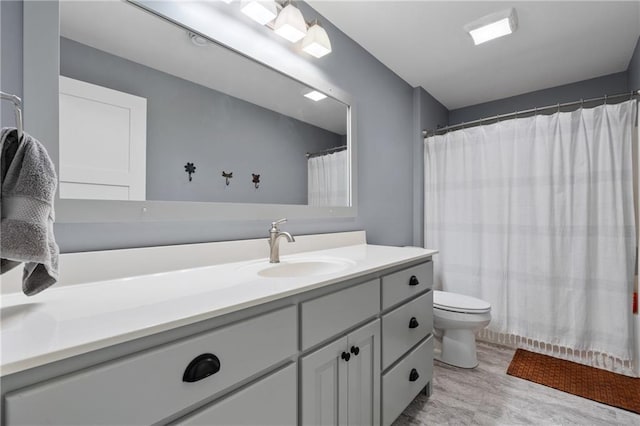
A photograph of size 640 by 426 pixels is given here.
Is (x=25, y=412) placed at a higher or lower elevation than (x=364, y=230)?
lower

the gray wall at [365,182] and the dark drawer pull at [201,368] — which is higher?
the gray wall at [365,182]

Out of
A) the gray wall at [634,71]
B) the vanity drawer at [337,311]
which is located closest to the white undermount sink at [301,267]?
the vanity drawer at [337,311]

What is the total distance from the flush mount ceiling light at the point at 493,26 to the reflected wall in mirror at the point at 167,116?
1.17 meters

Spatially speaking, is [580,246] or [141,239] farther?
[580,246]

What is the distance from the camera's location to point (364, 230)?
211cm

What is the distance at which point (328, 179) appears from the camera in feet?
6.00

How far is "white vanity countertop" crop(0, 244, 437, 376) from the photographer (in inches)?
19.6

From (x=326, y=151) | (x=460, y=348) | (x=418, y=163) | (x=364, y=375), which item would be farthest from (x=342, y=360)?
(x=418, y=163)

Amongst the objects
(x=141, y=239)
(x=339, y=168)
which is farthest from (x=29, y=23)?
(x=339, y=168)

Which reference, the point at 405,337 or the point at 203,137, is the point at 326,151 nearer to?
the point at 203,137

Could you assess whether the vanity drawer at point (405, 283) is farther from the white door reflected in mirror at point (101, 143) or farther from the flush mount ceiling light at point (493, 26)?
the flush mount ceiling light at point (493, 26)

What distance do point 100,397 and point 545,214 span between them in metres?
2.69

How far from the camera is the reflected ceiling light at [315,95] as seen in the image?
1745 mm

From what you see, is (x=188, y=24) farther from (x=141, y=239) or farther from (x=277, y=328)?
(x=277, y=328)
